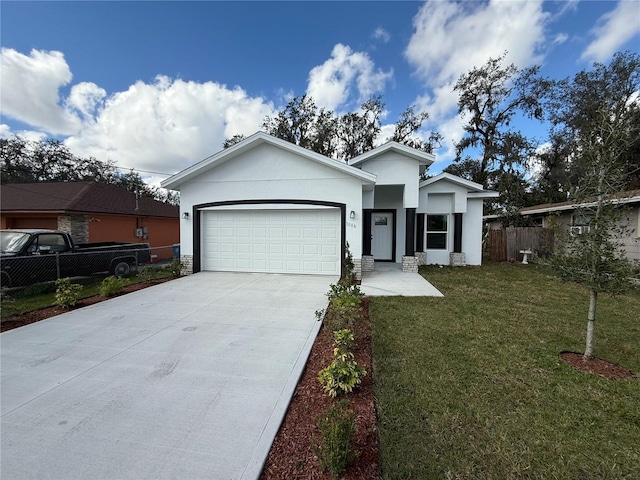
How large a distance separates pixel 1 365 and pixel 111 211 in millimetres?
12431

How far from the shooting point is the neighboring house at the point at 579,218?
→ 3662 millimetres

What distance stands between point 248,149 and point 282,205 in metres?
2.25

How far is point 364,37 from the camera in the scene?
12.5 metres

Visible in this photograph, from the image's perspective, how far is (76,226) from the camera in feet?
42.2

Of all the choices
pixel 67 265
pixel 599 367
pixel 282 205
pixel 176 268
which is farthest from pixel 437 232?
pixel 67 265

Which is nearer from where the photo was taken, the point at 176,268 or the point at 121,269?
the point at 176,268

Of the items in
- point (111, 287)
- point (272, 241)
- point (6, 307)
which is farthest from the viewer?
point (272, 241)

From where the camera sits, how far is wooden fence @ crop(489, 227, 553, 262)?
13.9m

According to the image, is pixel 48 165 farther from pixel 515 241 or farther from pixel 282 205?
pixel 515 241

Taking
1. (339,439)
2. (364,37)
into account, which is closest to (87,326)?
(339,439)

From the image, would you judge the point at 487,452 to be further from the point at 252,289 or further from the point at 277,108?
the point at 277,108

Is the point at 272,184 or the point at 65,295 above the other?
the point at 272,184

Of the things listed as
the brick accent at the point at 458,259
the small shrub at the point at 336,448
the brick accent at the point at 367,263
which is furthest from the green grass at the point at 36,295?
the brick accent at the point at 458,259

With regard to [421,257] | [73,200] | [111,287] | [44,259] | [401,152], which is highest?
[401,152]
